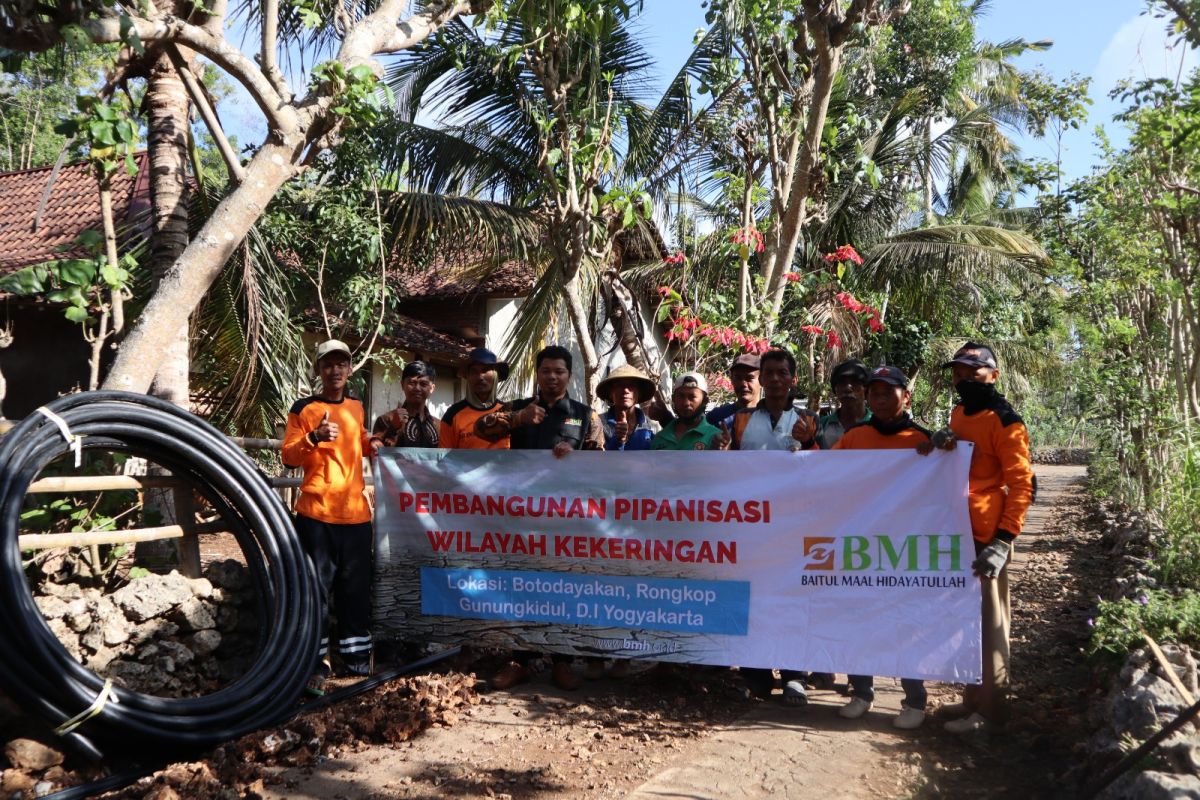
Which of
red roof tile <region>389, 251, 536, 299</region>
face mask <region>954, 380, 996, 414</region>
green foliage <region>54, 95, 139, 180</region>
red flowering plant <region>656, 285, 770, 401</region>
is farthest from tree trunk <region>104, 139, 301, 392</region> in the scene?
red roof tile <region>389, 251, 536, 299</region>

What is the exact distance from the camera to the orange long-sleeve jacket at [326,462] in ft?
16.3

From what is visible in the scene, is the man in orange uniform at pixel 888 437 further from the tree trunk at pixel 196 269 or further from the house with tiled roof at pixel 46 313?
the house with tiled roof at pixel 46 313

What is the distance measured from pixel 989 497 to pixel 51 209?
1206 centimetres

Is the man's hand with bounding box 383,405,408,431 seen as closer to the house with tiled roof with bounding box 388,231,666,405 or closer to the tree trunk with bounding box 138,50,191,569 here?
the tree trunk with bounding box 138,50,191,569

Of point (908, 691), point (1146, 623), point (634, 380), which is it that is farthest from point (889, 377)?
point (1146, 623)

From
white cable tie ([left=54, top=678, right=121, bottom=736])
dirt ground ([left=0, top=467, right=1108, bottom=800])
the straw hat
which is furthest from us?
the straw hat

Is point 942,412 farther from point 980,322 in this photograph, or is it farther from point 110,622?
point 110,622

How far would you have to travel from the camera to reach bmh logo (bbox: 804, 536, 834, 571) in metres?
4.71

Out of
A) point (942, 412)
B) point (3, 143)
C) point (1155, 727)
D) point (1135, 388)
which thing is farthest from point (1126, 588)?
point (3, 143)

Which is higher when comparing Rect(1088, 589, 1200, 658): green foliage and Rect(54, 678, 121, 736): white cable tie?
Rect(1088, 589, 1200, 658): green foliage

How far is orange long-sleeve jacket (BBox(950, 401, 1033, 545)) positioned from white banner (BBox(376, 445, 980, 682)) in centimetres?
8

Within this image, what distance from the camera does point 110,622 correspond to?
4.52 m

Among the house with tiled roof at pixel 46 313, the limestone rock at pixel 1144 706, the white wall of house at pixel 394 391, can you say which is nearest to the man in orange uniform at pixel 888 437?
the limestone rock at pixel 1144 706

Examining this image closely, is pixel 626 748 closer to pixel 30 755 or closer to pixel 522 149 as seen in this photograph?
pixel 30 755
